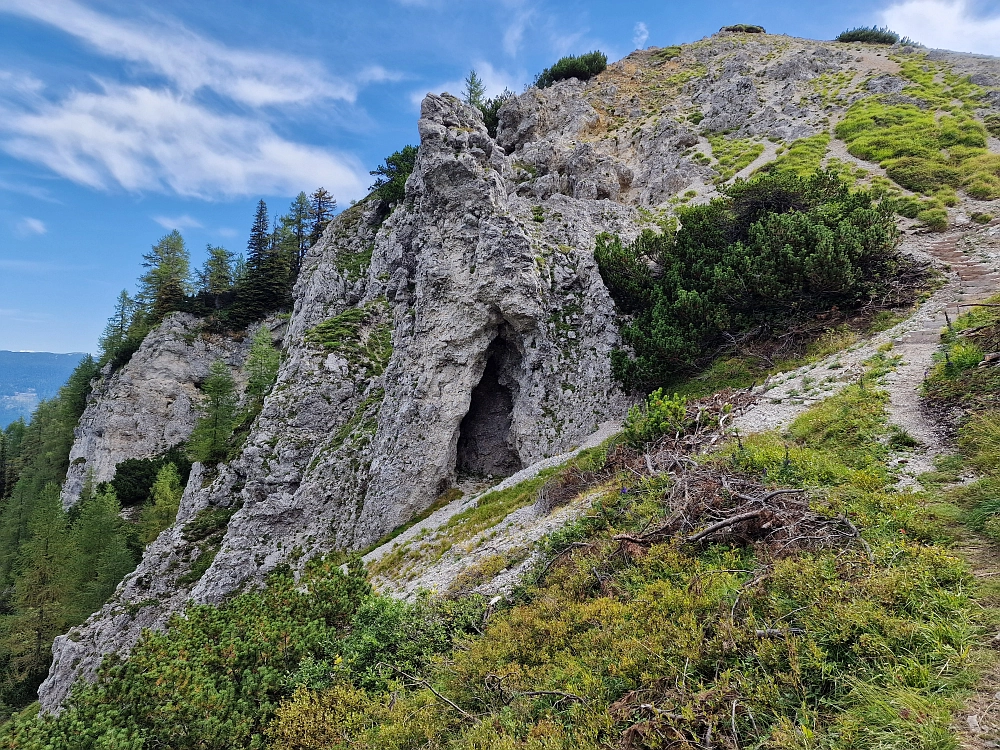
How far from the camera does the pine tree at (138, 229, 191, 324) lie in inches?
2437

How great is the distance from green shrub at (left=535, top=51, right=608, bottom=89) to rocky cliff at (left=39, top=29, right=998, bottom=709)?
786 inches

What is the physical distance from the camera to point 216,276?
65.2 metres

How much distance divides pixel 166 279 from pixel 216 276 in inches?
274

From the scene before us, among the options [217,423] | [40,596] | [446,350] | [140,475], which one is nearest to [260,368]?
[217,423]

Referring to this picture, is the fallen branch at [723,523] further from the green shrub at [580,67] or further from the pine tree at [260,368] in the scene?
the green shrub at [580,67]

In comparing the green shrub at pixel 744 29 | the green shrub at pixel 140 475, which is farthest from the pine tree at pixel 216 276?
the green shrub at pixel 744 29

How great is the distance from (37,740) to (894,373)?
17941 millimetres

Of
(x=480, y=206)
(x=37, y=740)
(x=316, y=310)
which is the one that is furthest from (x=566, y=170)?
(x=37, y=740)

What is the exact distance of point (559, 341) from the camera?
2638cm

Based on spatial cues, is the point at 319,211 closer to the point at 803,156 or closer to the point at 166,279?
the point at 166,279

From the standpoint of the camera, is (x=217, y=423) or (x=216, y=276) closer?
(x=217, y=423)

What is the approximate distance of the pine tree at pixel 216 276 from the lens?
212 feet

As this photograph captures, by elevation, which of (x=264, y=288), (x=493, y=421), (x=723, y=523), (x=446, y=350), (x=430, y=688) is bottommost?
(x=430, y=688)

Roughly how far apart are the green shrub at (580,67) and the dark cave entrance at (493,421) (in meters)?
46.5
